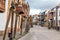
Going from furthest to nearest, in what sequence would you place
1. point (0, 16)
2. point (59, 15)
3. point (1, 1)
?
point (59, 15) < point (0, 16) < point (1, 1)

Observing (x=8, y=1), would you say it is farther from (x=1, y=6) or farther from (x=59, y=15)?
(x=59, y=15)

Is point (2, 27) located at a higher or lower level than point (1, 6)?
lower

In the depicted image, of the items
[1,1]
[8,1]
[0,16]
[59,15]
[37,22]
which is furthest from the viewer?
[37,22]

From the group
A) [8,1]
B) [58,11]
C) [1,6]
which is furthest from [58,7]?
[1,6]

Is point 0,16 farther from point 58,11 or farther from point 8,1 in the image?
point 58,11

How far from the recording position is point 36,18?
164 m

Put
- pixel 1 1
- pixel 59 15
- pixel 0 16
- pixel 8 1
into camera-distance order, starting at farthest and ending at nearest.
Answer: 1. pixel 59 15
2. pixel 8 1
3. pixel 0 16
4. pixel 1 1

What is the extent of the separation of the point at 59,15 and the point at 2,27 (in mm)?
47129

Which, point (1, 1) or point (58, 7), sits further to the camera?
point (58, 7)

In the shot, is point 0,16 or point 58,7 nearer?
point 0,16

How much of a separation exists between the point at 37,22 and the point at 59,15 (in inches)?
3288

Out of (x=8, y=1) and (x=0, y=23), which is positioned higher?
(x=8, y=1)

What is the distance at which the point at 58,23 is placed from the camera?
77562mm

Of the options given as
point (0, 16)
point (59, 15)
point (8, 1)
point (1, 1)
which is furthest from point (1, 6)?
point (59, 15)
